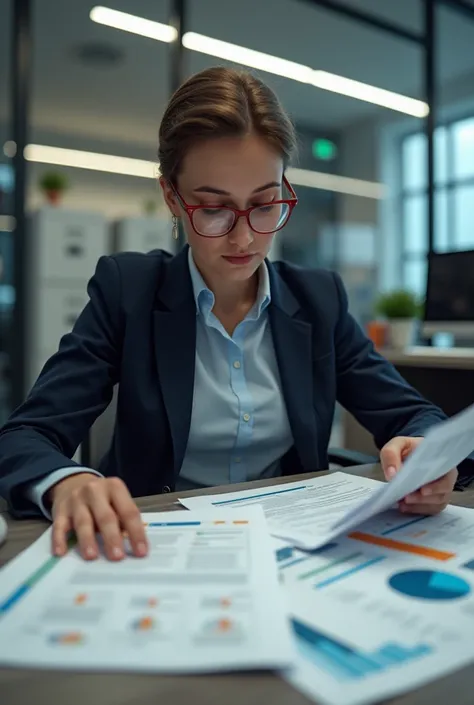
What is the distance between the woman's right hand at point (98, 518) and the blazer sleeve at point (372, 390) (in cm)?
63

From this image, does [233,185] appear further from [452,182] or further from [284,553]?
[452,182]

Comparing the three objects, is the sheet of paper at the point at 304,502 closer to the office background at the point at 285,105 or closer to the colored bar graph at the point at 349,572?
the colored bar graph at the point at 349,572

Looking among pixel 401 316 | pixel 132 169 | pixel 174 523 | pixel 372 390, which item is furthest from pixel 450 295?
pixel 132 169

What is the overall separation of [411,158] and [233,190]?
22.8 feet

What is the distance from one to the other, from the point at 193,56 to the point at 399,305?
2115 millimetres

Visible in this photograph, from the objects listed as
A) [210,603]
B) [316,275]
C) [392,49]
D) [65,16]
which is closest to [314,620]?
[210,603]

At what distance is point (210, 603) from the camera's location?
0.49 meters

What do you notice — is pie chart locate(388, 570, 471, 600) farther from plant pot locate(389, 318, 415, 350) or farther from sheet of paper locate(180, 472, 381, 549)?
plant pot locate(389, 318, 415, 350)

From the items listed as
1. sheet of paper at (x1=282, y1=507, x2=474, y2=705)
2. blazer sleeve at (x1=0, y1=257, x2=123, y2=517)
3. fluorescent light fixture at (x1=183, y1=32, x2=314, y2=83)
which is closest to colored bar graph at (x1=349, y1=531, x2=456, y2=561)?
sheet of paper at (x1=282, y1=507, x2=474, y2=705)

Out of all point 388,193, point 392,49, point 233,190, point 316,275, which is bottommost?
point 316,275

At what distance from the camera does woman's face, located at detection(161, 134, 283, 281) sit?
1.03m

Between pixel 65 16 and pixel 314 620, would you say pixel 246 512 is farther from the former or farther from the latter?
pixel 65 16

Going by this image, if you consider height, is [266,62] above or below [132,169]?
above

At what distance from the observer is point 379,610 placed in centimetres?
48
